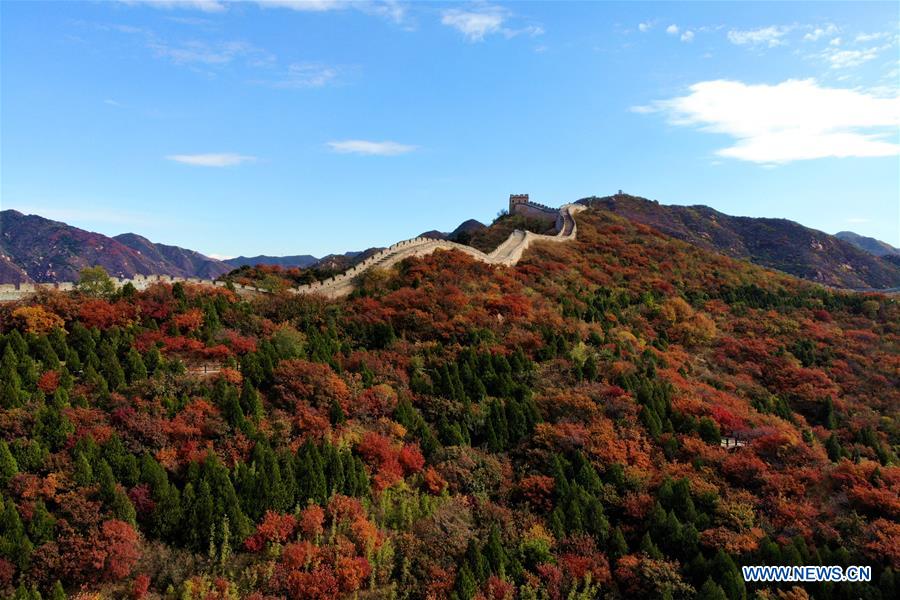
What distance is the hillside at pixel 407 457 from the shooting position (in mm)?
17391

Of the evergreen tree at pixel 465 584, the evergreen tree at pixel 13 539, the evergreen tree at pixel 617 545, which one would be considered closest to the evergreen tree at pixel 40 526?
the evergreen tree at pixel 13 539

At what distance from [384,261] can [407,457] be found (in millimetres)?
24319

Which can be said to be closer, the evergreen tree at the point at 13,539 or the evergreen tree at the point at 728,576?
the evergreen tree at the point at 13,539

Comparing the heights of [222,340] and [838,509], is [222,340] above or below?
above

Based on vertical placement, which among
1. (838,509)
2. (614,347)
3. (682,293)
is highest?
(682,293)

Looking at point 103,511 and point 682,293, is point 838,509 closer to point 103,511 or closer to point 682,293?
point 103,511

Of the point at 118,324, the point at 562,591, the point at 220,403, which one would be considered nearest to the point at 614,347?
the point at 562,591

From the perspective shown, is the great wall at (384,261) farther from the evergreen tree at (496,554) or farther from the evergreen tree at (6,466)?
the evergreen tree at (496,554)

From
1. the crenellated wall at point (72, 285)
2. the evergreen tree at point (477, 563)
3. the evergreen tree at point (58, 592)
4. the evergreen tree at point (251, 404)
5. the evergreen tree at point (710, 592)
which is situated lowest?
the evergreen tree at point (710, 592)

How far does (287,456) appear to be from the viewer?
789 inches

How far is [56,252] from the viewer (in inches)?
2697

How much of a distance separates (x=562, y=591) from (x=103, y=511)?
12.9m

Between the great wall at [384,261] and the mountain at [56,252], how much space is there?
97.0 feet

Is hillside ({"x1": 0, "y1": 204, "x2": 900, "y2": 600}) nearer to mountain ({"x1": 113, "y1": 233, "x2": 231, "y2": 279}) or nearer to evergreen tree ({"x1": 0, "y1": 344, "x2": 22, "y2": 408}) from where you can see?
evergreen tree ({"x1": 0, "y1": 344, "x2": 22, "y2": 408})
